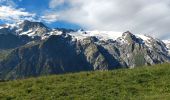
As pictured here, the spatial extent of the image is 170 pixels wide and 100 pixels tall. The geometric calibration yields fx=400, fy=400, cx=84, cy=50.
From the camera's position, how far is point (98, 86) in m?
42.4

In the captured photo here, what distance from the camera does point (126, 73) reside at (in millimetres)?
49062

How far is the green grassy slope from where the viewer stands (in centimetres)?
3828

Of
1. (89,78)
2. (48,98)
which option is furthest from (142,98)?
(89,78)

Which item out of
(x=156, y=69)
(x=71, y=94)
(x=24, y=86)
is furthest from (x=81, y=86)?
(x=156, y=69)

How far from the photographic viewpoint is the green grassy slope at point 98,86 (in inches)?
1507

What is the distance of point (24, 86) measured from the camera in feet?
146

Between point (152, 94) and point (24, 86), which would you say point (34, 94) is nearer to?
point (24, 86)

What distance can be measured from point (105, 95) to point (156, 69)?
1352cm

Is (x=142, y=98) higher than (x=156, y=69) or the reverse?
the reverse

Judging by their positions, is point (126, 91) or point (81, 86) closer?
point (126, 91)

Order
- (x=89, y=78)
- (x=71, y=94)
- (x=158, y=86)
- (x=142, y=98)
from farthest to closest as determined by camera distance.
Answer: (x=89, y=78)
(x=158, y=86)
(x=71, y=94)
(x=142, y=98)

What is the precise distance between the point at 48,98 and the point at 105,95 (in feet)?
17.9

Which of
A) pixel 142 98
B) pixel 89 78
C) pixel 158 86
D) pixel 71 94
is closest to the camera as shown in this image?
pixel 142 98

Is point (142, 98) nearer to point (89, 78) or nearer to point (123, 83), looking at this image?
point (123, 83)
